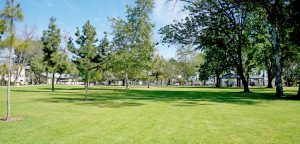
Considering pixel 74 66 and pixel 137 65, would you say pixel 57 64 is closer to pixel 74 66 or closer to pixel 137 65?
pixel 74 66

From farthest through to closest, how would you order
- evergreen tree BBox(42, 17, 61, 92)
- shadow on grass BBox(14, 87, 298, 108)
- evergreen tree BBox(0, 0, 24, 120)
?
evergreen tree BBox(42, 17, 61, 92)
shadow on grass BBox(14, 87, 298, 108)
evergreen tree BBox(0, 0, 24, 120)

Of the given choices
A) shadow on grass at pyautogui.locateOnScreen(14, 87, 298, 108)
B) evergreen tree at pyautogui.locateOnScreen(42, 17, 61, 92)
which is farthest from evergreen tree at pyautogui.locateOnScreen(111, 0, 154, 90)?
shadow on grass at pyautogui.locateOnScreen(14, 87, 298, 108)

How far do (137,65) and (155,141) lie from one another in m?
43.4

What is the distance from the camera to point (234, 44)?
42.5 meters

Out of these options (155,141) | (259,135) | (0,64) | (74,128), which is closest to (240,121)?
(259,135)

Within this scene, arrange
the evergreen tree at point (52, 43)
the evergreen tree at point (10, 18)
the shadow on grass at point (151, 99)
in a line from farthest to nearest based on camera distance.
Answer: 1. the evergreen tree at point (52, 43)
2. the shadow on grass at point (151, 99)
3. the evergreen tree at point (10, 18)

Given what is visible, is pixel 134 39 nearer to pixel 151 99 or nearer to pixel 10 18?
pixel 151 99

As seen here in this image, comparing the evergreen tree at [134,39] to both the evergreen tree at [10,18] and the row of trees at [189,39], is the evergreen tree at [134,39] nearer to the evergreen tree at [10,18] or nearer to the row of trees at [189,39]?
the row of trees at [189,39]

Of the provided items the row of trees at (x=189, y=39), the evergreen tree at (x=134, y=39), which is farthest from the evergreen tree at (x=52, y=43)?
the evergreen tree at (x=134, y=39)

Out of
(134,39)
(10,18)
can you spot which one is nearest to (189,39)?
(134,39)

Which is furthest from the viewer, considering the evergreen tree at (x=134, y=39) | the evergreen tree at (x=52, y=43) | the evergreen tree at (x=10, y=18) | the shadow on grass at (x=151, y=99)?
the evergreen tree at (x=134, y=39)

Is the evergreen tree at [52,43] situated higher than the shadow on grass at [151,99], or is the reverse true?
the evergreen tree at [52,43]

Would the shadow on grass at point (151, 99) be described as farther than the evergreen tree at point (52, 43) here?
No

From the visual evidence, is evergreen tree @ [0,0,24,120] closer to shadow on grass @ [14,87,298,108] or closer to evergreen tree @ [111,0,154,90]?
shadow on grass @ [14,87,298,108]
